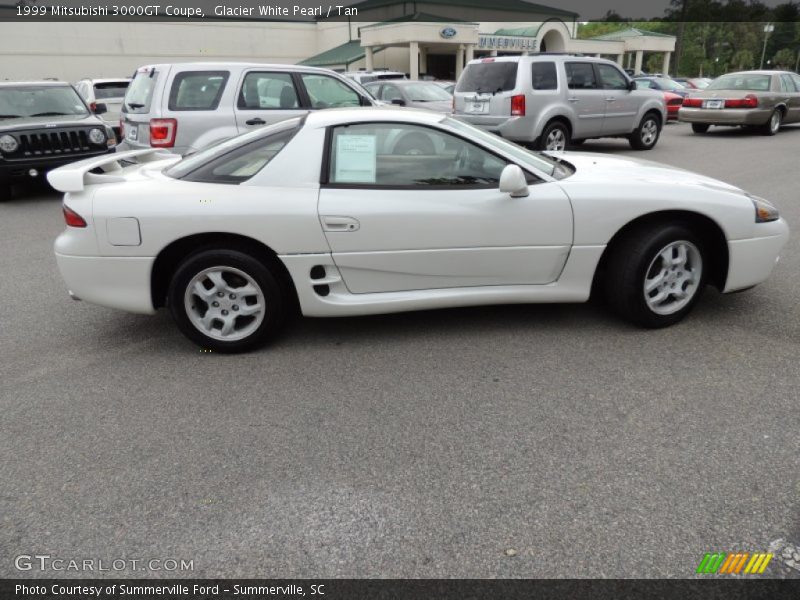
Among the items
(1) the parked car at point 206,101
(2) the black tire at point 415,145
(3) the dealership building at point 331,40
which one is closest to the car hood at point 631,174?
(2) the black tire at point 415,145

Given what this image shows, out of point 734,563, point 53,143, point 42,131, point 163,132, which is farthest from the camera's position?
point 53,143

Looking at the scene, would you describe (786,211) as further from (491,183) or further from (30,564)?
(30,564)

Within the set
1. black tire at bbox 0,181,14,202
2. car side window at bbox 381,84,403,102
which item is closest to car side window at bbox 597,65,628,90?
car side window at bbox 381,84,403,102

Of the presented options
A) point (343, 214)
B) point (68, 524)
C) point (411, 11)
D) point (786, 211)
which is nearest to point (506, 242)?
point (343, 214)

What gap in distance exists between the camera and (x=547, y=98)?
10602 mm

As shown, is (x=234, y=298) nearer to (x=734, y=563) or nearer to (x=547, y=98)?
(x=734, y=563)

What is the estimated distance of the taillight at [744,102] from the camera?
14.5 meters

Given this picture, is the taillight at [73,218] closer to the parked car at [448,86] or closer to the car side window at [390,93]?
the car side window at [390,93]

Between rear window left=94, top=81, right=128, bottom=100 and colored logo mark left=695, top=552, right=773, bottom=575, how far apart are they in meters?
16.1

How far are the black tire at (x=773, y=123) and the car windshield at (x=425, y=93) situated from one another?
7995 millimetres

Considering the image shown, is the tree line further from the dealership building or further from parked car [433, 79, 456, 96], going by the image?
parked car [433, 79, 456, 96]

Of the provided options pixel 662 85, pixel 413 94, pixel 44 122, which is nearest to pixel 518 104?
pixel 413 94

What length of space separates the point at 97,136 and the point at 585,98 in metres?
8.27

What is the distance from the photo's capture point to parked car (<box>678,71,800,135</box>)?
14.6 meters
